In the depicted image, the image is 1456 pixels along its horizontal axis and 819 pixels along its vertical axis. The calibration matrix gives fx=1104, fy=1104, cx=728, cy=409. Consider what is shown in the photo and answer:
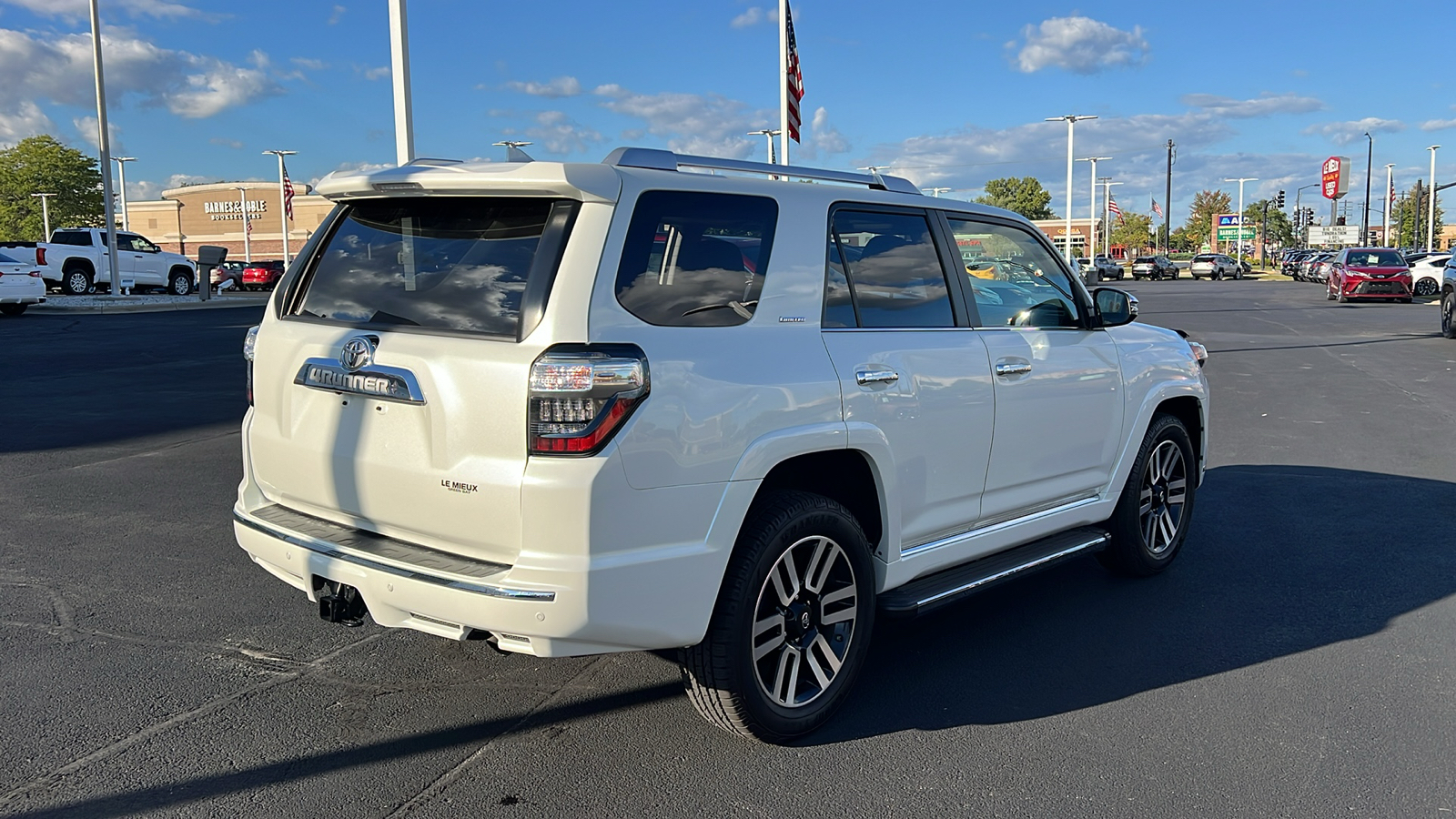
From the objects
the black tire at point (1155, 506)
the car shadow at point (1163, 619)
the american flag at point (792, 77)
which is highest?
the american flag at point (792, 77)

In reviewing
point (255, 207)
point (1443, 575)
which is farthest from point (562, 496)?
point (255, 207)

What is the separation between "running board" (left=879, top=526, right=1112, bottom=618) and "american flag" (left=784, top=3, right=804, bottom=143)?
12.5 m

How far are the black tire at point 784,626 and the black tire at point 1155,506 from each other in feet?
6.62

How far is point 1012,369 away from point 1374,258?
37.2 m

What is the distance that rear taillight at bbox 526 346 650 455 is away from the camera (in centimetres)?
305

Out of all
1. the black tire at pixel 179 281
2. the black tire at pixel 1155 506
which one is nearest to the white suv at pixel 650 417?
the black tire at pixel 1155 506

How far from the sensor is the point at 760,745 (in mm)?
3643

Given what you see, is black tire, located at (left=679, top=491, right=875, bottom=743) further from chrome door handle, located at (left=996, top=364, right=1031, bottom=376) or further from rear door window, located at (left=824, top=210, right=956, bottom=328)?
chrome door handle, located at (left=996, top=364, right=1031, bottom=376)

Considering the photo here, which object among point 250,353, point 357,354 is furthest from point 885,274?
point 250,353

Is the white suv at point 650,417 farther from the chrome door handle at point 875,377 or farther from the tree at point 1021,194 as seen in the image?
the tree at point 1021,194

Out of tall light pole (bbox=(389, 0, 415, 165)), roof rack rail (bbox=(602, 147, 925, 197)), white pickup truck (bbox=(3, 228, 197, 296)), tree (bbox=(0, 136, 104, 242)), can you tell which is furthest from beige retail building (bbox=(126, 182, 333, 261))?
roof rack rail (bbox=(602, 147, 925, 197))

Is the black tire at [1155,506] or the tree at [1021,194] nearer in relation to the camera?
the black tire at [1155,506]

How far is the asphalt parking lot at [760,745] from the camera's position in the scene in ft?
10.8

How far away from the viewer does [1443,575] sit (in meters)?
5.54
